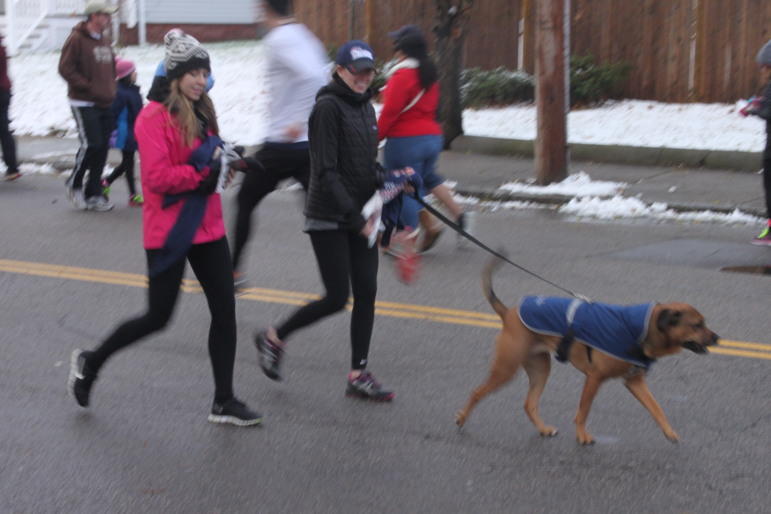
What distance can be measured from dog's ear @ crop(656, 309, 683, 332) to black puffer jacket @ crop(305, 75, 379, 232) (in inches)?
59.6

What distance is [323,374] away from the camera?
19.4ft

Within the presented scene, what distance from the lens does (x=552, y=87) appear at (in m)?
11.8

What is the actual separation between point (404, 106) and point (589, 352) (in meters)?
3.98

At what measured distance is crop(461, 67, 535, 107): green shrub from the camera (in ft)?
53.7

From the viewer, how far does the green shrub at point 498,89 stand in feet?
53.7

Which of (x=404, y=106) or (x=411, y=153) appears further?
(x=411, y=153)

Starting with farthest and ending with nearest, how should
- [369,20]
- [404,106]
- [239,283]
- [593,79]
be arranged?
[369,20] → [593,79] → [404,106] → [239,283]

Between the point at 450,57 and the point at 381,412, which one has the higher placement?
the point at 450,57

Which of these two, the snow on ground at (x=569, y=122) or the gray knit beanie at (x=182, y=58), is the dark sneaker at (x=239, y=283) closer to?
the gray knit beanie at (x=182, y=58)

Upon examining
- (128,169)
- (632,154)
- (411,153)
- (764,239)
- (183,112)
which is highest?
(183,112)

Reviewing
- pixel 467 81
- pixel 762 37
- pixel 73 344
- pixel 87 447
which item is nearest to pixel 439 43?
pixel 467 81

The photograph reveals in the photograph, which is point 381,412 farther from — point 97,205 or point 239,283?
point 97,205

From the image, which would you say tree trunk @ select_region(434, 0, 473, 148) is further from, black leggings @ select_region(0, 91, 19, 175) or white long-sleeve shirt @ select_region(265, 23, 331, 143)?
white long-sleeve shirt @ select_region(265, 23, 331, 143)

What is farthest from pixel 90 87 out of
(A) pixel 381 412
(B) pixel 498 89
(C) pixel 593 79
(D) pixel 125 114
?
(C) pixel 593 79
